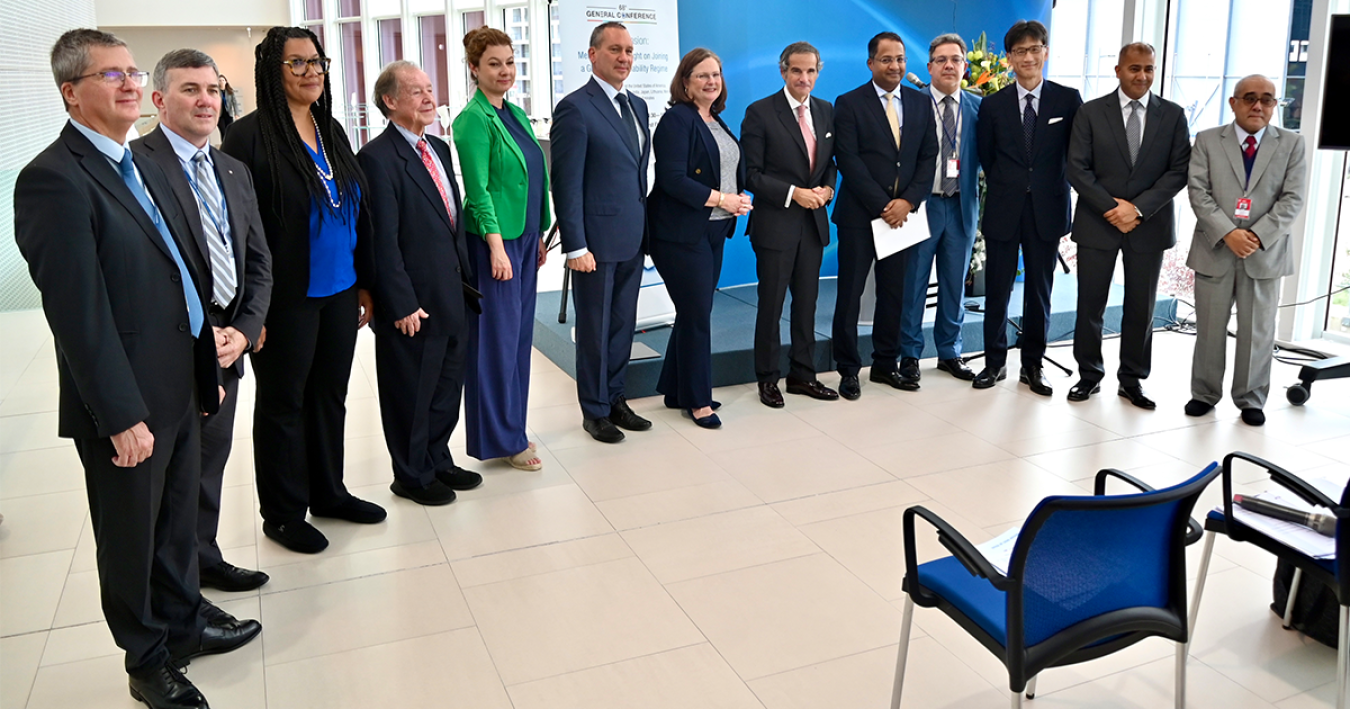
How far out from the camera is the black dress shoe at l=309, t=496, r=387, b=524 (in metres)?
3.82

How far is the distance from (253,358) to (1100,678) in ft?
8.73

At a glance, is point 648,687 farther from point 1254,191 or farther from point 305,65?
point 1254,191

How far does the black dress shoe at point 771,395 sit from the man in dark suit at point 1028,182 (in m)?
1.16

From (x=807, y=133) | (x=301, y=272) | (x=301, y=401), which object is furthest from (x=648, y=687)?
(x=807, y=133)

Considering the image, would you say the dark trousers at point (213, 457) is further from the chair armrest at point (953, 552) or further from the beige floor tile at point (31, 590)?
the chair armrest at point (953, 552)

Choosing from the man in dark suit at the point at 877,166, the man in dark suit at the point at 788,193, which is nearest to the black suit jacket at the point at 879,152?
the man in dark suit at the point at 877,166

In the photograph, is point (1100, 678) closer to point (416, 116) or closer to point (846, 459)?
point (846, 459)

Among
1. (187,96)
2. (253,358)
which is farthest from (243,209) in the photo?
(253,358)

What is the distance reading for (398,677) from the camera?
2.79 m

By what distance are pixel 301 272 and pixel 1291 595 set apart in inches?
123

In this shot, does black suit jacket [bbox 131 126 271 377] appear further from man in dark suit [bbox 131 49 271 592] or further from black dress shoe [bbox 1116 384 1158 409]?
black dress shoe [bbox 1116 384 1158 409]

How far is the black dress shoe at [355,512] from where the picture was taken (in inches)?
150

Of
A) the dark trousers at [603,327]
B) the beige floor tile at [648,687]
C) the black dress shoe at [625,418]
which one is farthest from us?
the black dress shoe at [625,418]

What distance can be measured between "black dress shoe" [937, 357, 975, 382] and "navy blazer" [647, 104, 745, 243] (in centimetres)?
186
